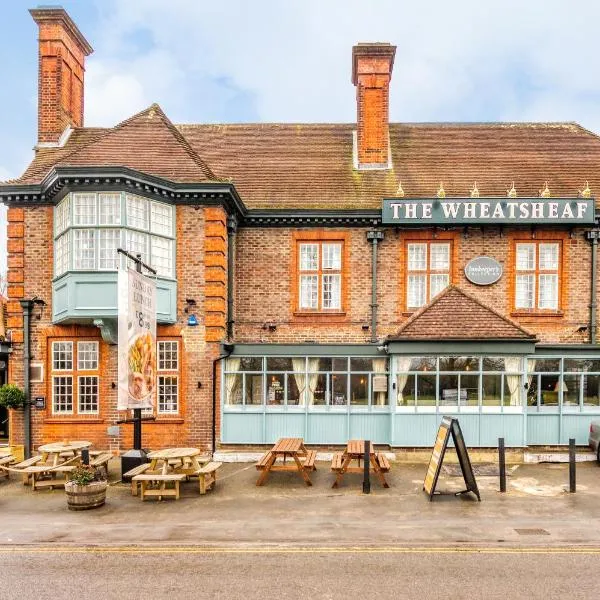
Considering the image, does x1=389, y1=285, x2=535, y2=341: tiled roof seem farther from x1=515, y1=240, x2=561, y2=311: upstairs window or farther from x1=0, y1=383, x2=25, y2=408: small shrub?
x1=0, y1=383, x2=25, y2=408: small shrub

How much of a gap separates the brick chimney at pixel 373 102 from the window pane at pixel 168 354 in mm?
8459

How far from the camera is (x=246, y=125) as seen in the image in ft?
65.4

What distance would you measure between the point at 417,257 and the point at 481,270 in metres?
1.86

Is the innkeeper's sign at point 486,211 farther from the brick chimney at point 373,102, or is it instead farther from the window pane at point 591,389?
the window pane at point 591,389

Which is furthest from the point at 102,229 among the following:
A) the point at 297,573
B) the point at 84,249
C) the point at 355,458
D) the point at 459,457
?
the point at 459,457

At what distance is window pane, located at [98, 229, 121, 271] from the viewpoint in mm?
13148

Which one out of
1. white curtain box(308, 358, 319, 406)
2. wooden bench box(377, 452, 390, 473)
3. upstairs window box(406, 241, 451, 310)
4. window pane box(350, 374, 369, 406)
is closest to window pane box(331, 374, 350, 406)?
window pane box(350, 374, 369, 406)

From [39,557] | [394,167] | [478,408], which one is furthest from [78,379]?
[394,167]

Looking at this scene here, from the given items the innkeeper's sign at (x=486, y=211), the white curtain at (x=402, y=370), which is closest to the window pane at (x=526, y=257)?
the innkeeper's sign at (x=486, y=211)

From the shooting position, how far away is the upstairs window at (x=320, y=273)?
1582cm

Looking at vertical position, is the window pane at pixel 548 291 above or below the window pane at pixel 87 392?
above

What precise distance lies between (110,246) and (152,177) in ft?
6.52

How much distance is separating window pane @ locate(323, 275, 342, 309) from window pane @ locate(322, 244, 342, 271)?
295 millimetres

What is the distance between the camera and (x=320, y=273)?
51.9ft
